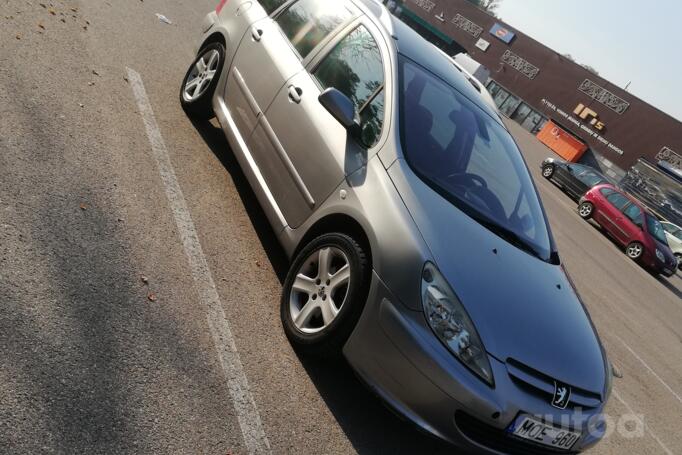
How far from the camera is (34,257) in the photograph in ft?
8.71

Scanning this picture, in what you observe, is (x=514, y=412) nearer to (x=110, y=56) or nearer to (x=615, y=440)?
(x=615, y=440)

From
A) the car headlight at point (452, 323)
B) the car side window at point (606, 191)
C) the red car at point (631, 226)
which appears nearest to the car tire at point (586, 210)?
the red car at point (631, 226)

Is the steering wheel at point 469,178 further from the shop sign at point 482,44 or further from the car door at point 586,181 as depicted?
the shop sign at point 482,44

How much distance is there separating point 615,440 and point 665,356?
13.3 feet

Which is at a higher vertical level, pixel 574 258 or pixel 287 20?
pixel 287 20

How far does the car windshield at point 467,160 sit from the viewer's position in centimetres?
320

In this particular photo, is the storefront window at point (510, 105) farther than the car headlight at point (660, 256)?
A: Yes

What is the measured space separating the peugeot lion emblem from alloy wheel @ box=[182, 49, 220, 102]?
401 centimetres

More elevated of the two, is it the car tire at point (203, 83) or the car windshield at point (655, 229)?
the car windshield at point (655, 229)

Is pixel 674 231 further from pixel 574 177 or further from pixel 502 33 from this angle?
pixel 502 33

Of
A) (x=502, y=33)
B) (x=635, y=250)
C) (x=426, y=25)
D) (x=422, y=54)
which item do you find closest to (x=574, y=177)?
(x=635, y=250)

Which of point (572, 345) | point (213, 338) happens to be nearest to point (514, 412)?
point (572, 345)

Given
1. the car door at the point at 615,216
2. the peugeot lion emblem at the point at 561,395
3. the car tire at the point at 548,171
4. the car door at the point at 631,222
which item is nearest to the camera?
the peugeot lion emblem at the point at 561,395

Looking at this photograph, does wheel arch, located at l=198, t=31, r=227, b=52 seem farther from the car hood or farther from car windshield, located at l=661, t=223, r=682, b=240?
car windshield, located at l=661, t=223, r=682, b=240
